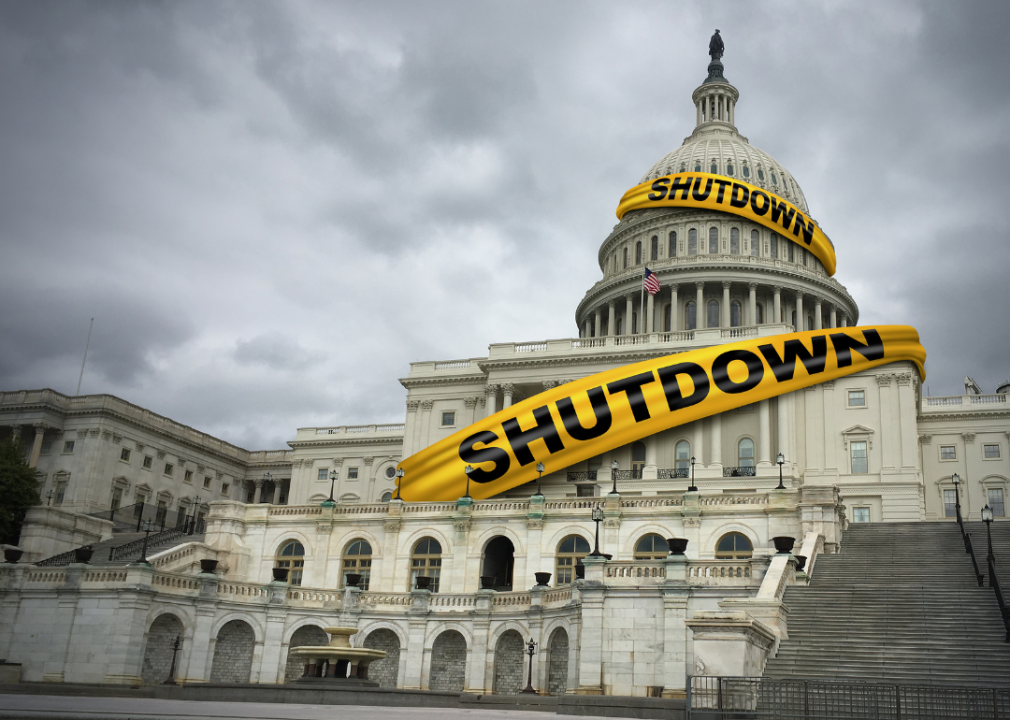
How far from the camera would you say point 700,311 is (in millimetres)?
97312

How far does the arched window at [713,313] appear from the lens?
324ft

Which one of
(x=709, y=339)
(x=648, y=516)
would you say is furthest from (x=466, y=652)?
(x=709, y=339)

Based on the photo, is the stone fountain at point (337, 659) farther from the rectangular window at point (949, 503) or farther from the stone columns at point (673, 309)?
the stone columns at point (673, 309)

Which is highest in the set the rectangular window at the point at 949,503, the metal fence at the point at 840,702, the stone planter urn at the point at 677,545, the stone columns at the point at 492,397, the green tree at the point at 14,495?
the stone columns at the point at 492,397

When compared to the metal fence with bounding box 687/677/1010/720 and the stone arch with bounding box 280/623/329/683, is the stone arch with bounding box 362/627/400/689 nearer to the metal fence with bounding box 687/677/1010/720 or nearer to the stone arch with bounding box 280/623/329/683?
the stone arch with bounding box 280/623/329/683

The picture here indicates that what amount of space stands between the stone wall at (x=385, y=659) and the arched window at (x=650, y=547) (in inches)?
470

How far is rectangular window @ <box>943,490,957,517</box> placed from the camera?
258 ft

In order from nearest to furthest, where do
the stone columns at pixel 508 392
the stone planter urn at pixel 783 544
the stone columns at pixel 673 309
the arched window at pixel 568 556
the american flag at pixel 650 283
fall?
the stone planter urn at pixel 783 544, the arched window at pixel 568 556, the stone columns at pixel 508 392, the american flag at pixel 650 283, the stone columns at pixel 673 309

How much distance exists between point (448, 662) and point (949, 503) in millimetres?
50282

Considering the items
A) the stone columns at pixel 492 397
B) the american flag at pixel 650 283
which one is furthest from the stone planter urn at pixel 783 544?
the american flag at pixel 650 283

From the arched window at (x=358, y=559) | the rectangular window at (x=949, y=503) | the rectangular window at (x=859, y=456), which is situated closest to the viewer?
the arched window at (x=358, y=559)

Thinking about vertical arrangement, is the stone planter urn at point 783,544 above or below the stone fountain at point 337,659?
A: above

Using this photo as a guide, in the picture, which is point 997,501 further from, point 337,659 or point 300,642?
point 337,659

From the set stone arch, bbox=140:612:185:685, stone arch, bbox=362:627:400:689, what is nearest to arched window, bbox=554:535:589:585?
stone arch, bbox=362:627:400:689
